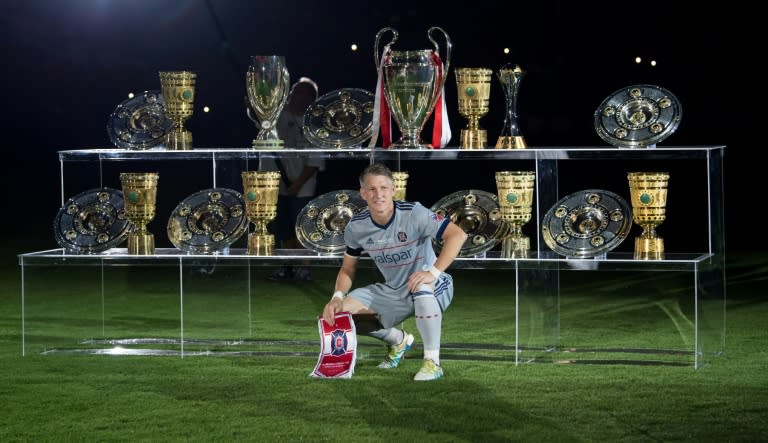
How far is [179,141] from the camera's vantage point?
5348mm

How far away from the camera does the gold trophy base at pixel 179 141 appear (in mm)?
5344

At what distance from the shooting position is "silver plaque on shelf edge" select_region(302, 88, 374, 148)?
5.37 metres

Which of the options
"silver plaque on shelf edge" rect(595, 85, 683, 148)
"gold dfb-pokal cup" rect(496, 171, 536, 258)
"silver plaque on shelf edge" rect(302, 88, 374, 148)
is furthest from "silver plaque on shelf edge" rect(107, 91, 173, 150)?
"silver plaque on shelf edge" rect(595, 85, 683, 148)

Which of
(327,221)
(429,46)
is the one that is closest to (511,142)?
(327,221)

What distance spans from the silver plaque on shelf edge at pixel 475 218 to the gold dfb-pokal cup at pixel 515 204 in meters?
0.10

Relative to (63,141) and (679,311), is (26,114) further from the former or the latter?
(679,311)

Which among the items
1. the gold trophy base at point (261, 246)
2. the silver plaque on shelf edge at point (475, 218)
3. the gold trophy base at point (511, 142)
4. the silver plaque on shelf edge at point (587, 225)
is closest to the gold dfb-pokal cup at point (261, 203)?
the gold trophy base at point (261, 246)

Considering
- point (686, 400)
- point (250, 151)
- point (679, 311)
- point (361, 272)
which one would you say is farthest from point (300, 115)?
point (686, 400)

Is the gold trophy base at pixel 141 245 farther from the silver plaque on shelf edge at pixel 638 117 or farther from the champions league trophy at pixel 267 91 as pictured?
the silver plaque on shelf edge at pixel 638 117

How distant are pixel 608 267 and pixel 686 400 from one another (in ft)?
2.84

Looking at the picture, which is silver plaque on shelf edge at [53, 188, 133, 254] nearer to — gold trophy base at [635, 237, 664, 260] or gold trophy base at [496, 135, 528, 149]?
gold trophy base at [496, 135, 528, 149]

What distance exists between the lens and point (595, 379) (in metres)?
4.44

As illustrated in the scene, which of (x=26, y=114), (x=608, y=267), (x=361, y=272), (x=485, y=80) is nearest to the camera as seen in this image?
(x=608, y=267)

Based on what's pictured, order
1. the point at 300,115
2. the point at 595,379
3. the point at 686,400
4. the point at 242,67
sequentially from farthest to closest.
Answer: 1. the point at 242,67
2. the point at 300,115
3. the point at 595,379
4. the point at 686,400
